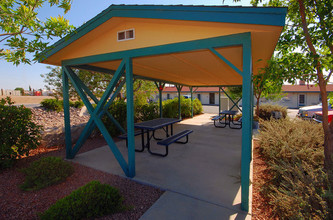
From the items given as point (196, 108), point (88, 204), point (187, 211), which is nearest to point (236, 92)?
point (196, 108)

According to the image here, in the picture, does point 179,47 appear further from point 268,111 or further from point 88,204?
point 268,111

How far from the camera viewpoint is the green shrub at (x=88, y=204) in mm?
2225

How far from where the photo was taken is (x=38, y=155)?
488 cm

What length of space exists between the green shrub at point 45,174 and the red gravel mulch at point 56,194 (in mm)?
101

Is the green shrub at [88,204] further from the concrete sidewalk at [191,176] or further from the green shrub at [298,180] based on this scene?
the green shrub at [298,180]

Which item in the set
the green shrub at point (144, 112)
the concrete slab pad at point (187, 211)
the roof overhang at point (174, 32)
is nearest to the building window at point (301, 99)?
the green shrub at point (144, 112)

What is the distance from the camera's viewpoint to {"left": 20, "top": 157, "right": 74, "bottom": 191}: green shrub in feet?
10.8

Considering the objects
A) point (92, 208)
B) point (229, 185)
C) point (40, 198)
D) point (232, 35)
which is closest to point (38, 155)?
point (40, 198)

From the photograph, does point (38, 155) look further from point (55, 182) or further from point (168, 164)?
point (168, 164)

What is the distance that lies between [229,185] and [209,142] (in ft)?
10.2

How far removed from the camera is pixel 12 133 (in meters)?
3.92

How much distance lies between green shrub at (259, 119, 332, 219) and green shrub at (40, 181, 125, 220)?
222 centimetres

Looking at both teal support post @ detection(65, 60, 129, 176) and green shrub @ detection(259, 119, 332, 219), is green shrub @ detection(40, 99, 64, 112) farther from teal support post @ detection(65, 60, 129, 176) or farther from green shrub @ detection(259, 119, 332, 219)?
green shrub @ detection(259, 119, 332, 219)

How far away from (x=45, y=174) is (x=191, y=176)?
2.95 m
